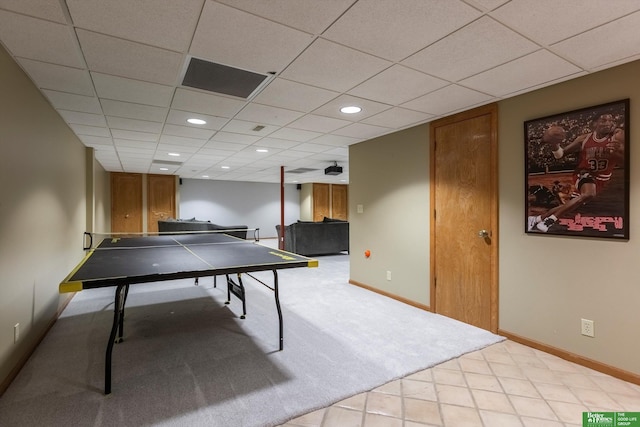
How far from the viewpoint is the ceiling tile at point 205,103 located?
2783 millimetres

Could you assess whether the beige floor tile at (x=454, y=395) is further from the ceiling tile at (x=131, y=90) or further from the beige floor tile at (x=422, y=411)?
the ceiling tile at (x=131, y=90)

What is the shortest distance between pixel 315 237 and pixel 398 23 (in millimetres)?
6187

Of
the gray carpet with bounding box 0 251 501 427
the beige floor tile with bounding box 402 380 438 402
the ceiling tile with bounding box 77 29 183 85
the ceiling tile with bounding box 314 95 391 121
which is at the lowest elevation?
the beige floor tile with bounding box 402 380 438 402

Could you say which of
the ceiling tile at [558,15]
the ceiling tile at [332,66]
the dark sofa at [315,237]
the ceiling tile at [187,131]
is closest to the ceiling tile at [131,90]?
the ceiling tile at [187,131]

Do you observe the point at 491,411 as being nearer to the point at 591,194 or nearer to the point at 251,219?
the point at 591,194

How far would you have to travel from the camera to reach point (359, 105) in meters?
3.05

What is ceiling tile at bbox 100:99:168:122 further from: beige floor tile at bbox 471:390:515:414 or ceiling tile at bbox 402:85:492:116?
beige floor tile at bbox 471:390:515:414

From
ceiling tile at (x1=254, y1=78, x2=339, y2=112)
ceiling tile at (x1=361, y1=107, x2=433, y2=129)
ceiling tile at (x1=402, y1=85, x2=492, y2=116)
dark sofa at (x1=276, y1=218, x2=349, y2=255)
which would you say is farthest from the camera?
dark sofa at (x1=276, y1=218, x2=349, y2=255)

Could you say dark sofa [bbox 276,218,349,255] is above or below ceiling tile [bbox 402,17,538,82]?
below

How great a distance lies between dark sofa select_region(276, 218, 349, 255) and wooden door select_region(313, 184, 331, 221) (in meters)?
3.98

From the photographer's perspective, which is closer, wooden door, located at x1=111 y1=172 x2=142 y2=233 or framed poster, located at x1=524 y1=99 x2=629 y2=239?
framed poster, located at x1=524 y1=99 x2=629 y2=239

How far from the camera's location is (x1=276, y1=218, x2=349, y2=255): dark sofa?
739cm

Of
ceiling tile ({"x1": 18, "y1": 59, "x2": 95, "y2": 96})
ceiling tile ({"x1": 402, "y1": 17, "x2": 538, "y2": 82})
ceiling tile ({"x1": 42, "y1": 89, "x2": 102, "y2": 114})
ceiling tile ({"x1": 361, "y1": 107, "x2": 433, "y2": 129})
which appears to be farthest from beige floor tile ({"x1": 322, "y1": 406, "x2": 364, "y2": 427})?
ceiling tile ({"x1": 42, "y1": 89, "x2": 102, "y2": 114})

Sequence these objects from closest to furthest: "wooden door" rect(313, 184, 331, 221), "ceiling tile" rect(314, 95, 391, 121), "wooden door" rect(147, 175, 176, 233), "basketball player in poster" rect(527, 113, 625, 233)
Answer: "basketball player in poster" rect(527, 113, 625, 233)
"ceiling tile" rect(314, 95, 391, 121)
"wooden door" rect(147, 175, 176, 233)
"wooden door" rect(313, 184, 331, 221)
